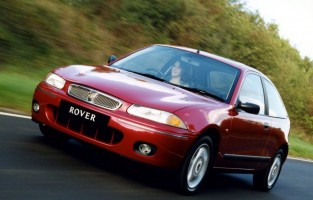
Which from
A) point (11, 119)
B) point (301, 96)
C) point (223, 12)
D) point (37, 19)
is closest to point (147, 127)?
point (11, 119)

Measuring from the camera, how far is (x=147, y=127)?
6.03m

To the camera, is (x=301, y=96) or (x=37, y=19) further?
(x=301, y=96)

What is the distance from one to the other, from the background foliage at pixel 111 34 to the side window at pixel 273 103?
146 inches

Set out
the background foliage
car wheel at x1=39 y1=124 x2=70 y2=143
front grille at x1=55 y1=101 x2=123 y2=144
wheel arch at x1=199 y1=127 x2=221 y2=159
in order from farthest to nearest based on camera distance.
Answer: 1. the background foliage
2. car wheel at x1=39 y1=124 x2=70 y2=143
3. wheel arch at x1=199 y1=127 x2=221 y2=159
4. front grille at x1=55 y1=101 x2=123 y2=144

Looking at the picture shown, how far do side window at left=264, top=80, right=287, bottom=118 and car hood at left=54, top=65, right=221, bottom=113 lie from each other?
1.81 metres

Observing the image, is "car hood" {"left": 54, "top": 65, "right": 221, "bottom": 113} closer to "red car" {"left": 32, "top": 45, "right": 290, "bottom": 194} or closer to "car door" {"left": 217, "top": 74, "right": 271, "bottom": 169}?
"red car" {"left": 32, "top": 45, "right": 290, "bottom": 194}

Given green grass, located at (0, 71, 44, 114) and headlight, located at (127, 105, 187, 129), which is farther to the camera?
green grass, located at (0, 71, 44, 114)

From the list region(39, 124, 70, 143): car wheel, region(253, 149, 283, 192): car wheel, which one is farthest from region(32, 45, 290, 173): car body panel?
region(253, 149, 283, 192): car wheel

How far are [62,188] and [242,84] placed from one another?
2.94m

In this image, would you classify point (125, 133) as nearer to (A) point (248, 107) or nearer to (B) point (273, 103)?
(A) point (248, 107)

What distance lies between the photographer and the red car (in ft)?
20.1

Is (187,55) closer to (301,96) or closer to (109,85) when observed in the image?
(109,85)

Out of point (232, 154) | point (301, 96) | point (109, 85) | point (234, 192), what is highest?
point (109, 85)

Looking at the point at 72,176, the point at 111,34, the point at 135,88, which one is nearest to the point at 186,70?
the point at 135,88
